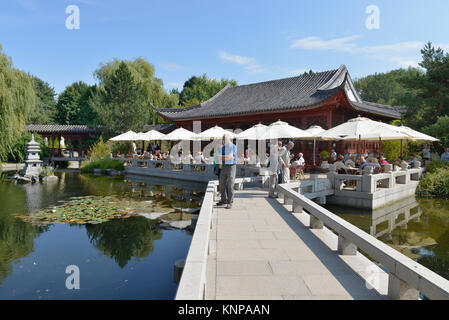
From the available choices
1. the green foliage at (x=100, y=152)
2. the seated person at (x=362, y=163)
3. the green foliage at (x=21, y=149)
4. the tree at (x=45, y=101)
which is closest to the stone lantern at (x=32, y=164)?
the green foliage at (x=100, y=152)

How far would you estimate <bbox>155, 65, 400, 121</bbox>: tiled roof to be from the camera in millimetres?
16812

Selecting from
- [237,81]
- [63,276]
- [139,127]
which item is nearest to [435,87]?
[63,276]

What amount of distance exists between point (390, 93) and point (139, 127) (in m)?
44.7

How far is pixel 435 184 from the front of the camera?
12359 millimetres

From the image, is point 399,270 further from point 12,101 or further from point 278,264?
point 12,101

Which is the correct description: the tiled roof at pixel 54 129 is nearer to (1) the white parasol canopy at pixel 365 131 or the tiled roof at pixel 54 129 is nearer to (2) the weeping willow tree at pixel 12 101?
(2) the weeping willow tree at pixel 12 101

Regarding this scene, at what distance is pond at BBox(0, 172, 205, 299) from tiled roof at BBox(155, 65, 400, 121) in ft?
28.9

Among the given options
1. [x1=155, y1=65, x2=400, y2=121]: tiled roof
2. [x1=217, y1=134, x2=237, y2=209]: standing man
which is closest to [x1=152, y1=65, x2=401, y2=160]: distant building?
[x1=155, y1=65, x2=400, y2=121]: tiled roof

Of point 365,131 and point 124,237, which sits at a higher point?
point 365,131

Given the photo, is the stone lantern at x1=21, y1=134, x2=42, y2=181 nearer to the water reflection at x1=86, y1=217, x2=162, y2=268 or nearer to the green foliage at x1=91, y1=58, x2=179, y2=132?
the green foliage at x1=91, y1=58, x2=179, y2=132

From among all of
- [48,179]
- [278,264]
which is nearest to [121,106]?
[48,179]

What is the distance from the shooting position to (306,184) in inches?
375

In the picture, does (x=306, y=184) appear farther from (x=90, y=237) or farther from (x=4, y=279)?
(x=4, y=279)

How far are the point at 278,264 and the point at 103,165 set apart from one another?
1932cm
